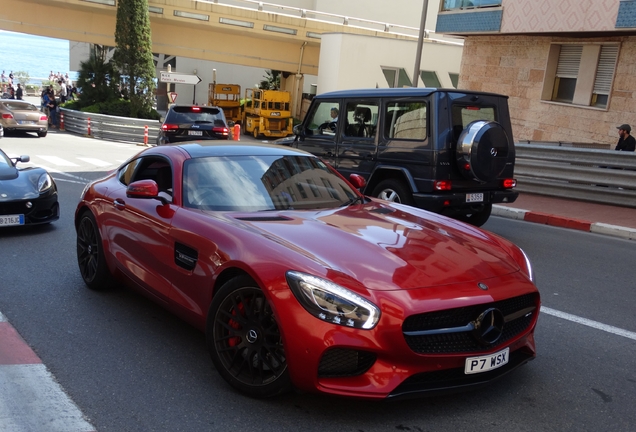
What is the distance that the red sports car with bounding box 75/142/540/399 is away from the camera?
3461 mm

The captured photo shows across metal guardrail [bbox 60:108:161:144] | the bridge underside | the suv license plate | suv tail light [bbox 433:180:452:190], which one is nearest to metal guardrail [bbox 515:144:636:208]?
the suv license plate

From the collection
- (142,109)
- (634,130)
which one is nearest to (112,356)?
(634,130)

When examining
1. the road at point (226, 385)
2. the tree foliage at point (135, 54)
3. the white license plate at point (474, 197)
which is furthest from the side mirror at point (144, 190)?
the tree foliage at point (135, 54)

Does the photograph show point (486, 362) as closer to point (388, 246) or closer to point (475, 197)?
point (388, 246)

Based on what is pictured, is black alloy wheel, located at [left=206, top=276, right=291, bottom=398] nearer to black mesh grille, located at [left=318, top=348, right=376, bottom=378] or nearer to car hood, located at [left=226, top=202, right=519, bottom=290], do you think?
black mesh grille, located at [left=318, top=348, right=376, bottom=378]

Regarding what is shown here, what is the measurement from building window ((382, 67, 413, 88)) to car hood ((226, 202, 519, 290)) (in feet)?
100

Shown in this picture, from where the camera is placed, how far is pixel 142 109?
3102 cm

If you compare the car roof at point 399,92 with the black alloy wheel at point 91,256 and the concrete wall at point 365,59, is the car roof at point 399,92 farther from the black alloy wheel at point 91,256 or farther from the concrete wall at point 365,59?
the concrete wall at point 365,59

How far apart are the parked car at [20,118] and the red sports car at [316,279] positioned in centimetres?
2306

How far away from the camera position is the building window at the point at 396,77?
34.6m

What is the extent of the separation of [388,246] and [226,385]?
1317 millimetres

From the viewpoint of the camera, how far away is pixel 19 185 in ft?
28.6

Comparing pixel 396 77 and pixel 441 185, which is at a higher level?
pixel 396 77

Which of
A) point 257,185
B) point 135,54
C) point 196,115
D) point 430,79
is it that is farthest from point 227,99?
point 257,185
